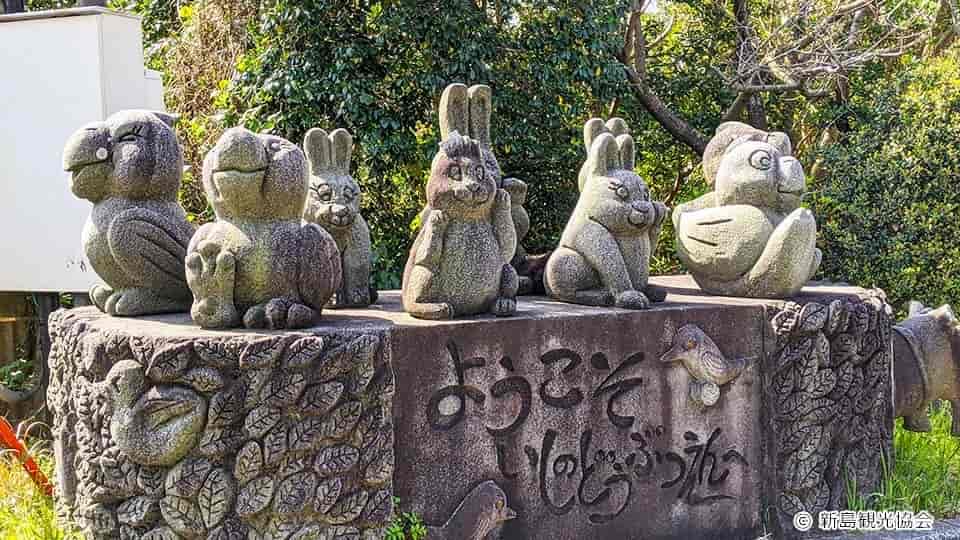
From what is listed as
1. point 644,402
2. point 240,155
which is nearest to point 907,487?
point 644,402

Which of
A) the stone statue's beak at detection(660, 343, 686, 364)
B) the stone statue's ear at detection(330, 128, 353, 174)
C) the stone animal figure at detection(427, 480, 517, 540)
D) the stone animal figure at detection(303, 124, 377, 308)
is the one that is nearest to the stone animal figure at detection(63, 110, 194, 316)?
the stone animal figure at detection(303, 124, 377, 308)

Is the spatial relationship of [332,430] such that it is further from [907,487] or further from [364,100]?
[364,100]

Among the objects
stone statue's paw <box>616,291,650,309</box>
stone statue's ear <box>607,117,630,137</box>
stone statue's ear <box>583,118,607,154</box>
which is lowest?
stone statue's paw <box>616,291,650,309</box>

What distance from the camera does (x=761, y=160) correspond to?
5.22 metres

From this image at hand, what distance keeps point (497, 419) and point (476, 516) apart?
0.44 meters

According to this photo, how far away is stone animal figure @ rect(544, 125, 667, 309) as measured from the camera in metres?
4.94

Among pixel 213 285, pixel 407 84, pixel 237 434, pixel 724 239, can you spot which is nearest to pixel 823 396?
pixel 724 239

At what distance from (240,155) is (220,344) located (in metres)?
0.80

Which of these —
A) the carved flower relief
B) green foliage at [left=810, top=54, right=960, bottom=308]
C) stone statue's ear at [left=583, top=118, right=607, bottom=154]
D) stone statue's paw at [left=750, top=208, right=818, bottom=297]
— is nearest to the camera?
the carved flower relief

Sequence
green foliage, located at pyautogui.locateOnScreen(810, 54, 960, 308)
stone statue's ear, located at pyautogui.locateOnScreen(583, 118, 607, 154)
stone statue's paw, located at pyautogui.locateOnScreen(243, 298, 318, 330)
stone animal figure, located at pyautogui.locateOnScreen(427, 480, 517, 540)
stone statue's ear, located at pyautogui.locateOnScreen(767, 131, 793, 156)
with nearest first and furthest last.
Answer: stone statue's paw, located at pyautogui.locateOnScreen(243, 298, 318, 330)
stone animal figure, located at pyautogui.locateOnScreen(427, 480, 517, 540)
stone statue's ear, located at pyautogui.locateOnScreen(583, 118, 607, 154)
stone statue's ear, located at pyautogui.locateOnScreen(767, 131, 793, 156)
green foliage, located at pyautogui.locateOnScreen(810, 54, 960, 308)

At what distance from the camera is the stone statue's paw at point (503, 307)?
445cm

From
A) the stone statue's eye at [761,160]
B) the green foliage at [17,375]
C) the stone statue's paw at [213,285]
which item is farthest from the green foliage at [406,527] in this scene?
the green foliage at [17,375]

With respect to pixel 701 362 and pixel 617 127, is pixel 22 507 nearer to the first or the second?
pixel 701 362

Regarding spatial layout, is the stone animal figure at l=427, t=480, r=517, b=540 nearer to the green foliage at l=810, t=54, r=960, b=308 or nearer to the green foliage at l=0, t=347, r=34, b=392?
the green foliage at l=0, t=347, r=34, b=392
